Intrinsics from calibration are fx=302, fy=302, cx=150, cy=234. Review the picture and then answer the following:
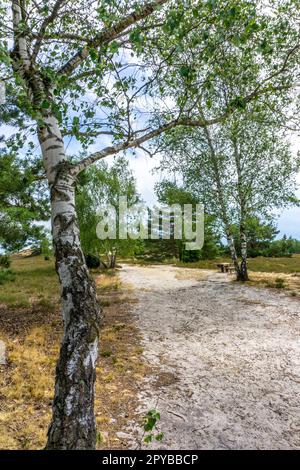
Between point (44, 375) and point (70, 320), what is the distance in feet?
10.5

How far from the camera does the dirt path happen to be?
4.12m

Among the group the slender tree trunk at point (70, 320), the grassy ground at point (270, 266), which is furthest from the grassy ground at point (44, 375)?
the grassy ground at point (270, 266)

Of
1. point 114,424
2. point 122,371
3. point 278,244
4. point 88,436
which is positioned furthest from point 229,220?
point 278,244

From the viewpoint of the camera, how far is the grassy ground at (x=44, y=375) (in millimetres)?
4152

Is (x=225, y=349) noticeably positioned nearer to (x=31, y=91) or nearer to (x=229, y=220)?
(x=31, y=91)

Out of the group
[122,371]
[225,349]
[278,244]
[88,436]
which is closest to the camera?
[88,436]

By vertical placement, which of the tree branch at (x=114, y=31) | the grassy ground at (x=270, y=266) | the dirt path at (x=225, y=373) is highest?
the tree branch at (x=114, y=31)

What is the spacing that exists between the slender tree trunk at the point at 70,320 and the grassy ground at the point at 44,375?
3.57ft

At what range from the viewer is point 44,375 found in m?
5.80

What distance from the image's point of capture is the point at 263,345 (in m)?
7.48

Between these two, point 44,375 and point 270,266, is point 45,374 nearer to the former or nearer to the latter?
point 44,375

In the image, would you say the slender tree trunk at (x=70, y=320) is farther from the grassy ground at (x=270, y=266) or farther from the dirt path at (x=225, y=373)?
the grassy ground at (x=270, y=266)

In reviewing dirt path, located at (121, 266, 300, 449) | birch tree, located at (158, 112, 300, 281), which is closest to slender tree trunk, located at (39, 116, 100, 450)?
dirt path, located at (121, 266, 300, 449)
